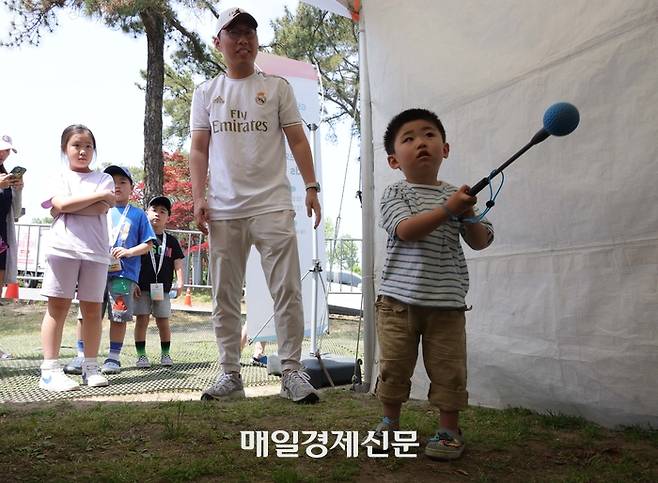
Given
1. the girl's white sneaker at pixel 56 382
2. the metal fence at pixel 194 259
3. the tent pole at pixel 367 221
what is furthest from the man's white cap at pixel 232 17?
the metal fence at pixel 194 259

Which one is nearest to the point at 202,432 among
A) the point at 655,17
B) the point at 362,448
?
the point at 362,448

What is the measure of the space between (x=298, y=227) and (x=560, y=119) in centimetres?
342

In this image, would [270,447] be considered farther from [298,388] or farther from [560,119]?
[560,119]

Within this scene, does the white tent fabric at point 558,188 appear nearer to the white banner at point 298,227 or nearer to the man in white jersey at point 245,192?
the man in white jersey at point 245,192

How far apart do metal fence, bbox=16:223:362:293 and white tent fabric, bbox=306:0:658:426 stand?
7075 millimetres

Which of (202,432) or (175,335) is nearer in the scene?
(202,432)

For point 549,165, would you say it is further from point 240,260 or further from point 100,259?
point 100,259

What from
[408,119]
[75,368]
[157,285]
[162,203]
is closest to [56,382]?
[75,368]

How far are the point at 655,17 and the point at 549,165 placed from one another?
57cm

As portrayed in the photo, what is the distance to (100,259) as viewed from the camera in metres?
3.09

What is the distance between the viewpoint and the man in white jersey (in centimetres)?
253

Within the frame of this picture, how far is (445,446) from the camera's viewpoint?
66.0 inches

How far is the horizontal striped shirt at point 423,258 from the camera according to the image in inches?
68.9

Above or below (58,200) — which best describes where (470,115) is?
above
